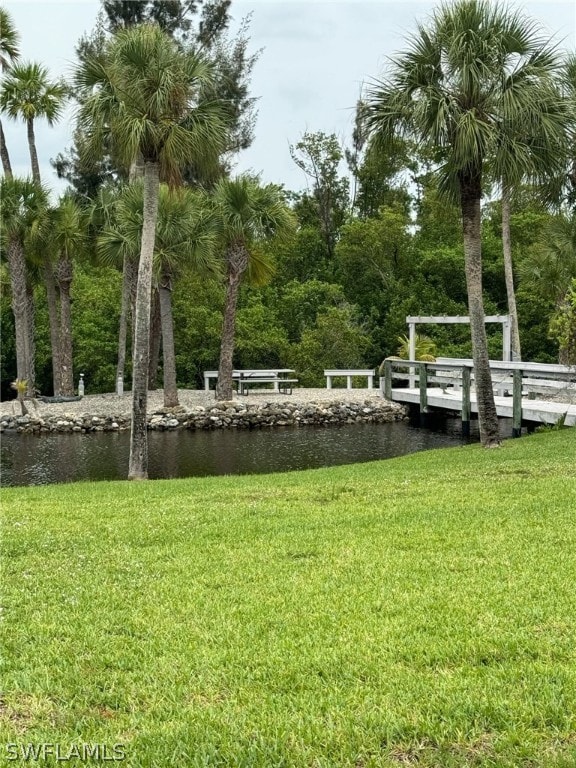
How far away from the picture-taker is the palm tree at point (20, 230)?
70.1 ft

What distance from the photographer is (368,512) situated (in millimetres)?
6254

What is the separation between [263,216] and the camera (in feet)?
67.6

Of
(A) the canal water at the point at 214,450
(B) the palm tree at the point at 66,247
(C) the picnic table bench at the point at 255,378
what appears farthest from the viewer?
(C) the picnic table bench at the point at 255,378

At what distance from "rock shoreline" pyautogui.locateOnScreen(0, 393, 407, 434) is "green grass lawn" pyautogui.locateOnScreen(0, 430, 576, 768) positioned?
13395 mm

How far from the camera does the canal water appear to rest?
13.2 metres

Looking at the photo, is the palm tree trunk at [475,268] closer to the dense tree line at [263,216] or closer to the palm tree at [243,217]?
the dense tree line at [263,216]

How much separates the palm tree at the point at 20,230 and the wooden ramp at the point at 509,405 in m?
11.6

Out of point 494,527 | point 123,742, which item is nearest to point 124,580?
point 123,742

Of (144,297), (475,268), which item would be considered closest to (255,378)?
(144,297)

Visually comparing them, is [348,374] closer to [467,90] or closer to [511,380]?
[511,380]

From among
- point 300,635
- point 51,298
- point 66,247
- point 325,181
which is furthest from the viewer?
point 325,181

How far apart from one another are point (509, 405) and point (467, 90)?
7573 mm

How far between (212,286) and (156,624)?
24.9 metres

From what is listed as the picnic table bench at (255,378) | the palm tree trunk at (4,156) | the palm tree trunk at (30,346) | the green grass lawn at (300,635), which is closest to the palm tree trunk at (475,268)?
the green grass lawn at (300,635)
